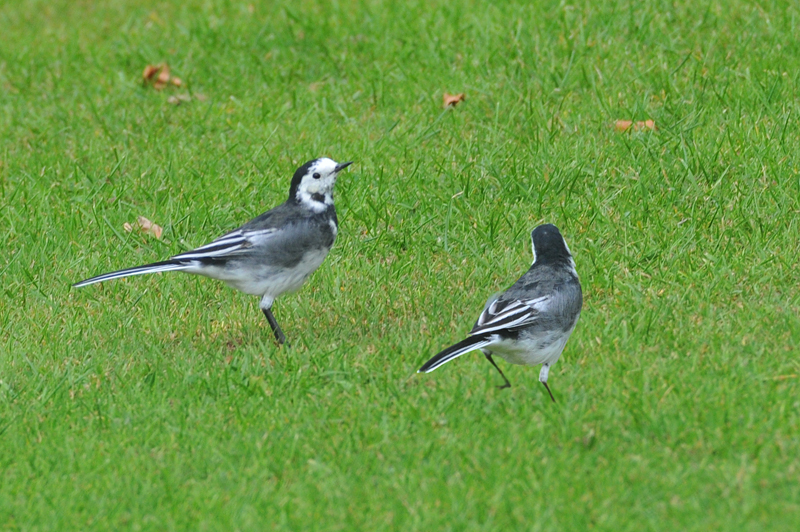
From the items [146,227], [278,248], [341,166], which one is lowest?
[146,227]

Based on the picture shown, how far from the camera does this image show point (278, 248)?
6.38m

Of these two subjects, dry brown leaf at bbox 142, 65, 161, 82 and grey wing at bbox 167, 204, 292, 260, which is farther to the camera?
dry brown leaf at bbox 142, 65, 161, 82

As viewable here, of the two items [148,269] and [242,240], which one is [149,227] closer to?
[242,240]

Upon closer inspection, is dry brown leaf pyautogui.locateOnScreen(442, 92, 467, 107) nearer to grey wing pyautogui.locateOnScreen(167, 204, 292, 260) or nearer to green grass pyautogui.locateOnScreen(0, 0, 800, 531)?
green grass pyautogui.locateOnScreen(0, 0, 800, 531)

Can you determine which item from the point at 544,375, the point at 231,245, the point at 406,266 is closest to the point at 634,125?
the point at 406,266

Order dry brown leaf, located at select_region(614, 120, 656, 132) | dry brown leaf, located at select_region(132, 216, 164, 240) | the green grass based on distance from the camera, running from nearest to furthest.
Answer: the green grass
dry brown leaf, located at select_region(132, 216, 164, 240)
dry brown leaf, located at select_region(614, 120, 656, 132)

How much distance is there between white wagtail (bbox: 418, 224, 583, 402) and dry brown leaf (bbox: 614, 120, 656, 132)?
2657 mm

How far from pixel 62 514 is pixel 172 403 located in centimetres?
113

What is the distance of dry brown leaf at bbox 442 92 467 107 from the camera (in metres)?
9.21

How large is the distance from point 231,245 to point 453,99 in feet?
11.5

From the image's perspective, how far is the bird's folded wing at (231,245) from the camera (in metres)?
6.25

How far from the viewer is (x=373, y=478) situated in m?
4.96

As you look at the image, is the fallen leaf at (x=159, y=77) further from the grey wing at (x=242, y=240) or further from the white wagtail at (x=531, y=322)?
the white wagtail at (x=531, y=322)

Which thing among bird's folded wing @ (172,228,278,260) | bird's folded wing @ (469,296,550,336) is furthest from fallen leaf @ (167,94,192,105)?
bird's folded wing @ (469,296,550,336)
